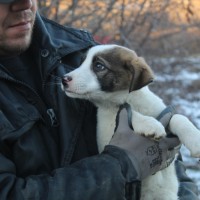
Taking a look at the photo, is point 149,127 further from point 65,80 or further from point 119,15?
point 119,15

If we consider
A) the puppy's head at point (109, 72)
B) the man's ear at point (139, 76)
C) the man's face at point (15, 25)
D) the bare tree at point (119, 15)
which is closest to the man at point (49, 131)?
the man's face at point (15, 25)

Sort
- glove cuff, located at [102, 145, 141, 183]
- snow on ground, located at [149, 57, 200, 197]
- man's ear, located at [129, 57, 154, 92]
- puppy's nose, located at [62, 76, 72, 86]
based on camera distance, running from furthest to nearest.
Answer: snow on ground, located at [149, 57, 200, 197] → man's ear, located at [129, 57, 154, 92] → puppy's nose, located at [62, 76, 72, 86] → glove cuff, located at [102, 145, 141, 183]

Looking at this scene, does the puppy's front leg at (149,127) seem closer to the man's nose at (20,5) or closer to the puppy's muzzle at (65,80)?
the puppy's muzzle at (65,80)

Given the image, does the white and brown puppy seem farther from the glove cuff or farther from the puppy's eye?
the glove cuff

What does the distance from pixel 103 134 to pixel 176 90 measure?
829 centimetres

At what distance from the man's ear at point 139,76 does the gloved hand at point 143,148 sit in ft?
0.61

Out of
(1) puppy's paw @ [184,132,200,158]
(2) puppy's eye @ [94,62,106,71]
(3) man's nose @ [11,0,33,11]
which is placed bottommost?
(1) puppy's paw @ [184,132,200,158]

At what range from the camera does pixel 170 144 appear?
265 cm

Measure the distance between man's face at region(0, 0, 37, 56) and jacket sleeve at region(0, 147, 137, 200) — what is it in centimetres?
67

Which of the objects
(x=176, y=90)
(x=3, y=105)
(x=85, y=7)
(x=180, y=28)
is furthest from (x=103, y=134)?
(x=180, y=28)

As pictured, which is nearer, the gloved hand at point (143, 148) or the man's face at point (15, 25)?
the gloved hand at point (143, 148)

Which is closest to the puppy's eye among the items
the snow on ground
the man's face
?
the man's face

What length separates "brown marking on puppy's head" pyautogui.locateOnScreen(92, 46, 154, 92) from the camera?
2.84 metres

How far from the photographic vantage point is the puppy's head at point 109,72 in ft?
9.12
